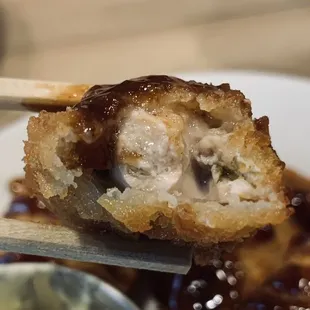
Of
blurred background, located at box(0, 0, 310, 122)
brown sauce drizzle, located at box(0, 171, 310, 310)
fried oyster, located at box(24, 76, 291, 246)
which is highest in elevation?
blurred background, located at box(0, 0, 310, 122)

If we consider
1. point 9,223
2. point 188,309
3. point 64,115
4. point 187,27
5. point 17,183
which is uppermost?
point 187,27

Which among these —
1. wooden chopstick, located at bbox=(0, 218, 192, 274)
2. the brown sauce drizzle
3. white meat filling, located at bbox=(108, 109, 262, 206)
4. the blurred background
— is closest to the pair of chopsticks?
wooden chopstick, located at bbox=(0, 218, 192, 274)

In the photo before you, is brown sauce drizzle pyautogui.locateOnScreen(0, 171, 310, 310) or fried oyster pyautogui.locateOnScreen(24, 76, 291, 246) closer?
fried oyster pyautogui.locateOnScreen(24, 76, 291, 246)

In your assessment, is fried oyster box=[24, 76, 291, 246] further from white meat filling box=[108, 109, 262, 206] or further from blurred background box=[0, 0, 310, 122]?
blurred background box=[0, 0, 310, 122]

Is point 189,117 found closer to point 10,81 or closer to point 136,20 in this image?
point 10,81

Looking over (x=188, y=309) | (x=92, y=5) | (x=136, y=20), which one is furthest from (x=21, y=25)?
(x=188, y=309)
